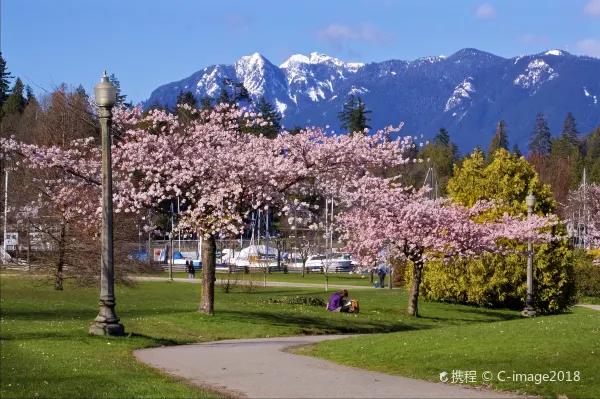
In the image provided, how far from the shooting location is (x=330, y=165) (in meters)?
23.0

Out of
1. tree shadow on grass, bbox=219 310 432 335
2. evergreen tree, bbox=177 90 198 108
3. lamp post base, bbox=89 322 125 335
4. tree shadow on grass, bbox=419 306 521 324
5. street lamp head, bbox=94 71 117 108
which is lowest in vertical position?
tree shadow on grass, bbox=419 306 521 324

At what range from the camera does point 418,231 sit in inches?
1169

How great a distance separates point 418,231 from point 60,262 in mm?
16494

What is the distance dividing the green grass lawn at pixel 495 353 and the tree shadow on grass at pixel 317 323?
18.6 ft

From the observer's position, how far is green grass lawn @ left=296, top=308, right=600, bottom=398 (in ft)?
40.0

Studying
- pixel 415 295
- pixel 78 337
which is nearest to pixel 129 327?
pixel 78 337

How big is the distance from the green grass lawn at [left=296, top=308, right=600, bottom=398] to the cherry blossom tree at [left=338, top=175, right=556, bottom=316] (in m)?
10.4

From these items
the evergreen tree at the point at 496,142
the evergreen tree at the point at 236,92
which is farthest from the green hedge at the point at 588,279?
the evergreen tree at the point at 496,142

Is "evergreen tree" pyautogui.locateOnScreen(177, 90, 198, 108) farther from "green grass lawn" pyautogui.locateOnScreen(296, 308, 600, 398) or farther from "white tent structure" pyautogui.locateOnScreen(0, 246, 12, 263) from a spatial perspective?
"green grass lawn" pyautogui.locateOnScreen(296, 308, 600, 398)

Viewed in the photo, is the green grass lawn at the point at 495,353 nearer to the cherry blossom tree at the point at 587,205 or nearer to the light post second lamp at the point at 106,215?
the light post second lamp at the point at 106,215

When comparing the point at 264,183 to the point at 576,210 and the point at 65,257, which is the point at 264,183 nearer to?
the point at 65,257

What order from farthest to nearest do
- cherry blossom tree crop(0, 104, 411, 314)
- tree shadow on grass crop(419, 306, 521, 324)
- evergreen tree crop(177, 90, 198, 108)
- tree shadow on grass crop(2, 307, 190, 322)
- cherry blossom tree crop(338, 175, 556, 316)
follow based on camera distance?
evergreen tree crop(177, 90, 198, 108), tree shadow on grass crop(419, 306, 521, 324), cherry blossom tree crop(338, 175, 556, 316), tree shadow on grass crop(2, 307, 190, 322), cherry blossom tree crop(0, 104, 411, 314)

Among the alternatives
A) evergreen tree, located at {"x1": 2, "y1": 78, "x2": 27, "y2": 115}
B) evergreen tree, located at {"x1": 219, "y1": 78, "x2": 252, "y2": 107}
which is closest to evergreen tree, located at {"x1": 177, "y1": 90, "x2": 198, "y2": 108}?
evergreen tree, located at {"x1": 219, "y1": 78, "x2": 252, "y2": 107}

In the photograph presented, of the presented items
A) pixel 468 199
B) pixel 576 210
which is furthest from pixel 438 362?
pixel 576 210
